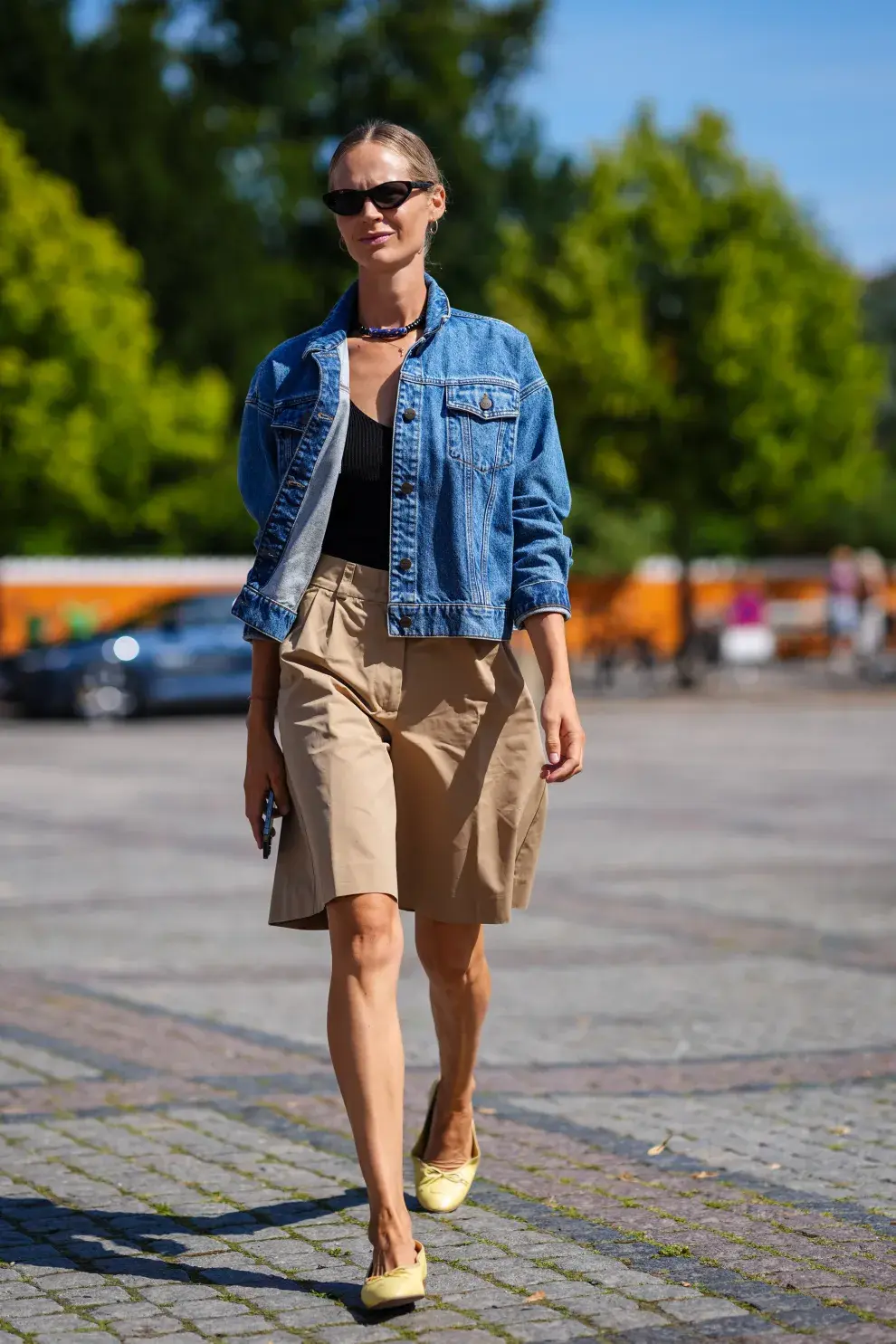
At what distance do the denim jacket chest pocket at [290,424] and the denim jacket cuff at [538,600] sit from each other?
50 cm

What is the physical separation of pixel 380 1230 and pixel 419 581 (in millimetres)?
1142

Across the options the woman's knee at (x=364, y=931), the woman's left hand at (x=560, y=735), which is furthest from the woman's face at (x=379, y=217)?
the woman's knee at (x=364, y=931)

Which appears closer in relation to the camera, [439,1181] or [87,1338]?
[87,1338]

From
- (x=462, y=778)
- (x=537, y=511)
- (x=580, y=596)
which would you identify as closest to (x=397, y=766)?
(x=462, y=778)

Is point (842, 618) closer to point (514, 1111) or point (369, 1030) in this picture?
point (514, 1111)

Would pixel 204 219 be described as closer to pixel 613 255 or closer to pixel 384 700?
pixel 613 255

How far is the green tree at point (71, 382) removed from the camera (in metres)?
34.1

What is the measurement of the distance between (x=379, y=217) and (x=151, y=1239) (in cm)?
198

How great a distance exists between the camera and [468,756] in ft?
12.3

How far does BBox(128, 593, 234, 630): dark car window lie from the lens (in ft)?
84.3

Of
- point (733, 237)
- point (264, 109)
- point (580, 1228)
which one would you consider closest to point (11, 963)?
point (580, 1228)

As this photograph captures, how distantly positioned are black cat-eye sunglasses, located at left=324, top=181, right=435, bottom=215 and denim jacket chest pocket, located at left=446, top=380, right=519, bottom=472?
358 millimetres

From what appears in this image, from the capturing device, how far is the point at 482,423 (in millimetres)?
3766

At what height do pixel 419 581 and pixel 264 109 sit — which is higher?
pixel 264 109
